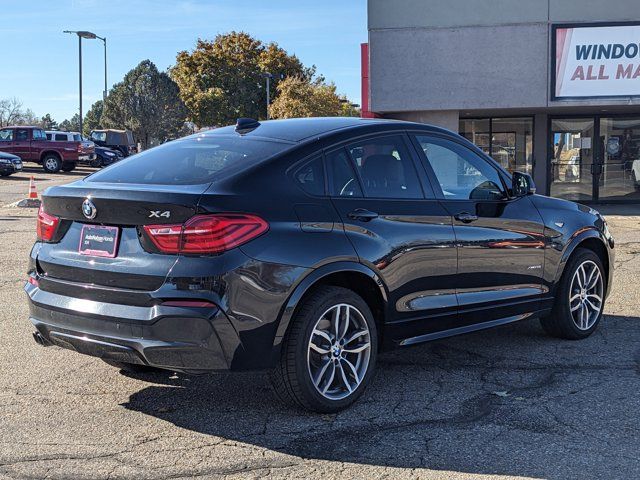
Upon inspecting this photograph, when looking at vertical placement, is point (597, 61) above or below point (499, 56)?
below

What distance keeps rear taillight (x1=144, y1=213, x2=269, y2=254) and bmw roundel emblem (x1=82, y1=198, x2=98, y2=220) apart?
0.43 meters

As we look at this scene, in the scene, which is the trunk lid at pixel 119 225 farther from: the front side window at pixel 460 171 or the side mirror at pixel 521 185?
the side mirror at pixel 521 185

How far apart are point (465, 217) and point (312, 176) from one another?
1.28 metres

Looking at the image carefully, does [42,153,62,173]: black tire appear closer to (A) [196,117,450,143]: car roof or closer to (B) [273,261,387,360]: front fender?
(A) [196,117,450,143]: car roof

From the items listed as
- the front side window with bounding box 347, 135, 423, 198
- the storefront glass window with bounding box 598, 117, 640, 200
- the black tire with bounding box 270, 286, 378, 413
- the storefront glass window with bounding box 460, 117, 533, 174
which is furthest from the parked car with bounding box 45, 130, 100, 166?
the black tire with bounding box 270, 286, 378, 413

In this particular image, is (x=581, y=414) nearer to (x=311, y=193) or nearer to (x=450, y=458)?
(x=450, y=458)

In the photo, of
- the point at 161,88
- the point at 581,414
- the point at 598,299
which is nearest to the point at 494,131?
the point at 598,299

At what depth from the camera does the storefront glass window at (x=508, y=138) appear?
20.5 m

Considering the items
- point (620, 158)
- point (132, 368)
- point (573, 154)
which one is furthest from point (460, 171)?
point (620, 158)

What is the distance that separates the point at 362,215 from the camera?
15.2 ft

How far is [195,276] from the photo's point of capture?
12.9 ft

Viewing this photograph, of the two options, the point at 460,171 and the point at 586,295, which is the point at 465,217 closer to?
the point at 460,171

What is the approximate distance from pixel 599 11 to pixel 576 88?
1926 millimetres

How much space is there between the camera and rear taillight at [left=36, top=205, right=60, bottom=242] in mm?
4543
